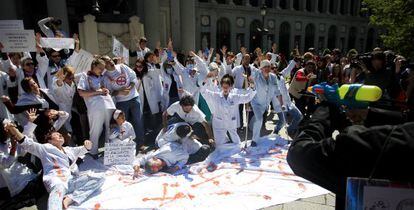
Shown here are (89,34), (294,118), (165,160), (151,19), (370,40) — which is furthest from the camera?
(370,40)

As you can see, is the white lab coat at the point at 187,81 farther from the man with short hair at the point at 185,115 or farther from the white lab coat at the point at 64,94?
the white lab coat at the point at 64,94

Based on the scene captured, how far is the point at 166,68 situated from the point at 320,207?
15.5 feet

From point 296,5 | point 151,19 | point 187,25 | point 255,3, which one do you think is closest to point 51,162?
point 151,19

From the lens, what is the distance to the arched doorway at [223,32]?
3406 cm

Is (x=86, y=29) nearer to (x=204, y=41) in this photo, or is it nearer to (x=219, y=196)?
(x=219, y=196)

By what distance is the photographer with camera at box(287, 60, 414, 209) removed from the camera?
3.90ft

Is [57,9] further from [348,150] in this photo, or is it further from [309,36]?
[309,36]

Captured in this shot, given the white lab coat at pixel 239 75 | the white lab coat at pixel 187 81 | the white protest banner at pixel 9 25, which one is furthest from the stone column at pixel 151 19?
the white protest banner at pixel 9 25

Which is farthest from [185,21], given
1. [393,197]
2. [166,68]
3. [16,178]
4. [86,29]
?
[393,197]

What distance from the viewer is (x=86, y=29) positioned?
9188mm

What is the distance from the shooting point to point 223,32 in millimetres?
34438

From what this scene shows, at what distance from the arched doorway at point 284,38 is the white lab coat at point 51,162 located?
126ft

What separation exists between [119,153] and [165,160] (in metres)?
0.78

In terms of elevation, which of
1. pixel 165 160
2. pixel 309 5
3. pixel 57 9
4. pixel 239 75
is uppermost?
pixel 309 5
